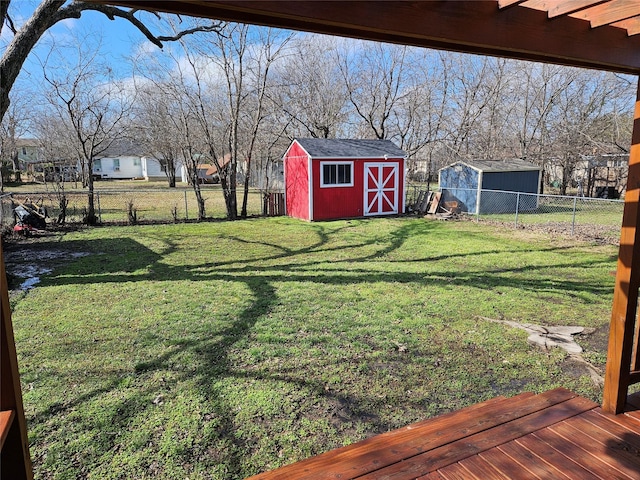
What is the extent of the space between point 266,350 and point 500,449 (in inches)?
92.2

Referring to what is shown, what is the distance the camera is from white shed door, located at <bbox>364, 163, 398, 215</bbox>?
1384cm

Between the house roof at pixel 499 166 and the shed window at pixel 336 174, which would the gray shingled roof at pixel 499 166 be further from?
the shed window at pixel 336 174

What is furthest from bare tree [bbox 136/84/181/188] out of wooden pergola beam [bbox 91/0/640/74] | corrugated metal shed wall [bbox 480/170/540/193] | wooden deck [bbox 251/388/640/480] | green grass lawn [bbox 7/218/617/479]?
wooden deck [bbox 251/388/640/480]

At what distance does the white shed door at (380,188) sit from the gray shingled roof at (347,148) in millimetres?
430

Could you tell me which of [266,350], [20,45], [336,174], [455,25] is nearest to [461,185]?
[336,174]

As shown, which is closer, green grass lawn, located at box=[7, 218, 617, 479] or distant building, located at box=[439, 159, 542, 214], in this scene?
green grass lawn, located at box=[7, 218, 617, 479]

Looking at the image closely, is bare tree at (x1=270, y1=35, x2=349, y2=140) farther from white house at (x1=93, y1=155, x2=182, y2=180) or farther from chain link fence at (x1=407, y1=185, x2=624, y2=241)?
white house at (x1=93, y1=155, x2=182, y2=180)

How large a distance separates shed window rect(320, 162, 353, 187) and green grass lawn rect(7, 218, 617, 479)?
5660 millimetres

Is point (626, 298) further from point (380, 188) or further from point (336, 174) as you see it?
point (380, 188)

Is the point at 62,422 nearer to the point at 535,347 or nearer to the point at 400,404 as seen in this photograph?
the point at 400,404

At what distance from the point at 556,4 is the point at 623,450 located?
2.19m

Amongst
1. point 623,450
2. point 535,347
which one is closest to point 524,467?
point 623,450

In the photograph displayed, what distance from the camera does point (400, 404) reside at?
9.88ft

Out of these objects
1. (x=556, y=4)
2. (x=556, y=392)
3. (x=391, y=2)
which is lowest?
(x=556, y=392)
